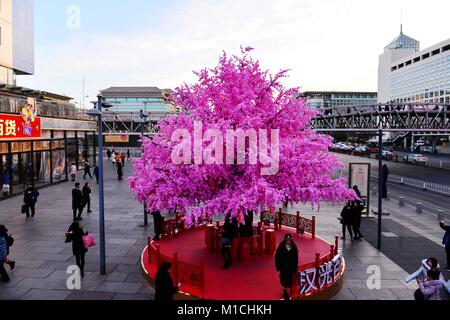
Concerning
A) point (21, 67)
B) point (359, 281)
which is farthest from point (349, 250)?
point (21, 67)

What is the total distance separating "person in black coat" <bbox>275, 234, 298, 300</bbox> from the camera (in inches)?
338

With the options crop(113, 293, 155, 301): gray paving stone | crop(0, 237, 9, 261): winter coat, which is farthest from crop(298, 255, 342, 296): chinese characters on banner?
crop(0, 237, 9, 261): winter coat

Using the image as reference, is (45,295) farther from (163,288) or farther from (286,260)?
(286,260)

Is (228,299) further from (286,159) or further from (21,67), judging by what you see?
(21,67)

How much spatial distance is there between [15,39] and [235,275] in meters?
32.0

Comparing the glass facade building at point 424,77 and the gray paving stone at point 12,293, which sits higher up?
the glass facade building at point 424,77

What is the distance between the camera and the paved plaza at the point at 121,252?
31.1 ft

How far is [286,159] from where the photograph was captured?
1060 centimetres

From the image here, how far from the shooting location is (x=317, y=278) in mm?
9031

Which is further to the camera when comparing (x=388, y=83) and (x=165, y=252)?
(x=388, y=83)

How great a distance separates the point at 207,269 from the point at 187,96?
5.56 m

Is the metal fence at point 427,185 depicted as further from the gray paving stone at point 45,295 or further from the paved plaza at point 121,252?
the gray paving stone at point 45,295

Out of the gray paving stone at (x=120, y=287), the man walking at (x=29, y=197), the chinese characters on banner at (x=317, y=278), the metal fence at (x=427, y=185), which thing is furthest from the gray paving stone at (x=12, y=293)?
the metal fence at (x=427, y=185)

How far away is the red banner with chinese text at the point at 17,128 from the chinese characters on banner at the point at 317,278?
18981 mm
